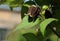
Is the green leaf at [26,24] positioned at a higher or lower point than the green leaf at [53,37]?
higher

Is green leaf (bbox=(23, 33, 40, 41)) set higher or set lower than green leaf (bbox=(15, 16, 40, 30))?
lower

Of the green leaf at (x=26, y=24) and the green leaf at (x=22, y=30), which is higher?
the green leaf at (x=26, y=24)

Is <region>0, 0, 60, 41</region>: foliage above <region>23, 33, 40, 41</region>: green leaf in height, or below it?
above

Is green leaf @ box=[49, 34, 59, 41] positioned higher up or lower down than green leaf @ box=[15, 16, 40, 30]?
lower down

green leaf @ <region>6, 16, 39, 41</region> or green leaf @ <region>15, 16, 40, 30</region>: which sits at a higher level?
green leaf @ <region>15, 16, 40, 30</region>

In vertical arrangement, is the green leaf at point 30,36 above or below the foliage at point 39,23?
below
